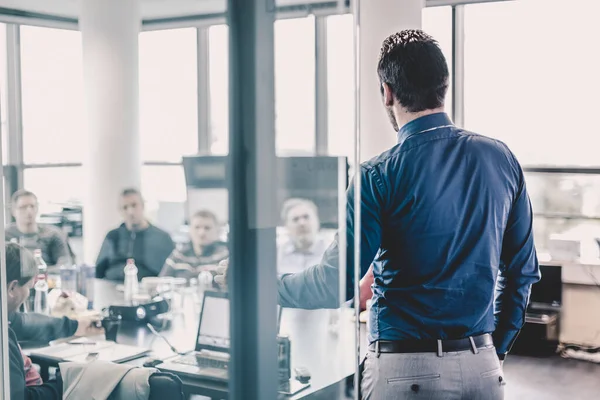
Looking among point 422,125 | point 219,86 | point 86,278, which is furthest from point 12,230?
point 422,125

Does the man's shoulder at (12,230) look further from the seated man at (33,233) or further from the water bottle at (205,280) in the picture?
the water bottle at (205,280)

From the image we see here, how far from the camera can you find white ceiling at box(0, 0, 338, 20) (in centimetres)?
81

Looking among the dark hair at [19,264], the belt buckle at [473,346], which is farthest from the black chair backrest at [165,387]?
the belt buckle at [473,346]

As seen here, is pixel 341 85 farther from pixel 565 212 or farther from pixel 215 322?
pixel 565 212

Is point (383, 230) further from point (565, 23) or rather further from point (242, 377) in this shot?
point (565, 23)

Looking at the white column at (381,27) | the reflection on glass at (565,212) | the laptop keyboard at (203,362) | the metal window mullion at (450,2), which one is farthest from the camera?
the metal window mullion at (450,2)

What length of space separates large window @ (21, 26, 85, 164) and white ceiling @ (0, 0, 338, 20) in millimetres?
25

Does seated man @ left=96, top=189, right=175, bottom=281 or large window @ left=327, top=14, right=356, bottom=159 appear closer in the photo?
seated man @ left=96, top=189, right=175, bottom=281

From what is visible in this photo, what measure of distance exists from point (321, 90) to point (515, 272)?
99 centimetres

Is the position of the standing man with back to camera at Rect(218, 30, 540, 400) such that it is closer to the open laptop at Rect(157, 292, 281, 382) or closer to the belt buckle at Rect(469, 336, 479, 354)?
the belt buckle at Rect(469, 336, 479, 354)

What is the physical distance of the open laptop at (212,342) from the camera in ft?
2.65

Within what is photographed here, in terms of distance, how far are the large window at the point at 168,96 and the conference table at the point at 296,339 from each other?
175 mm

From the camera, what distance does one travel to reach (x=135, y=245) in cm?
86

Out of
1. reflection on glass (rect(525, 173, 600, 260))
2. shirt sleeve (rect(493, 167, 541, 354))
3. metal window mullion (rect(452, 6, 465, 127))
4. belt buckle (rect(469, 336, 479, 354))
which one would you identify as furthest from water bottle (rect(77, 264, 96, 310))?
metal window mullion (rect(452, 6, 465, 127))
